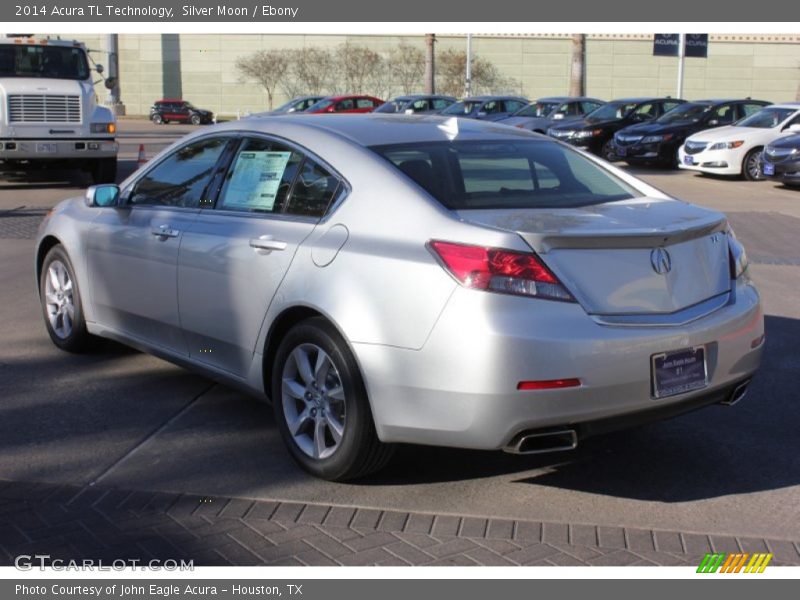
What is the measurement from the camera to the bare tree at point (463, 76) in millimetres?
62938

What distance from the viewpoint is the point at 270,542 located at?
4.11 metres

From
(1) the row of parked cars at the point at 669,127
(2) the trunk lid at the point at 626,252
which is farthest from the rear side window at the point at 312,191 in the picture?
(1) the row of parked cars at the point at 669,127

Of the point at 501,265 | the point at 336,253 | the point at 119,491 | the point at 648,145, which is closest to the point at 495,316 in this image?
the point at 501,265

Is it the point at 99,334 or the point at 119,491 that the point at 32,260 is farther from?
the point at 119,491

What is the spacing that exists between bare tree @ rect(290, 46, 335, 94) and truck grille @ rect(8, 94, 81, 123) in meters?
47.8

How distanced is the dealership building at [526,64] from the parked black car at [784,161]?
44.2 metres

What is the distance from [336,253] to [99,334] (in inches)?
98.8

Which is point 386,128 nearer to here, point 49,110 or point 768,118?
point 49,110

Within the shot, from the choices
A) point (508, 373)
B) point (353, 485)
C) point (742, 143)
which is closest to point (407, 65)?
point (742, 143)

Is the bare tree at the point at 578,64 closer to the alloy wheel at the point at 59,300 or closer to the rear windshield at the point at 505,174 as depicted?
the alloy wheel at the point at 59,300

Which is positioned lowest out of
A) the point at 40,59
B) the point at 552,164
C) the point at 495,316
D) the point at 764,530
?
the point at 764,530

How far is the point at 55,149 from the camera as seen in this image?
17.2 meters

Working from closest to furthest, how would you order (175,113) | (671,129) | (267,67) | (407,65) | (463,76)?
1. (671,129)
2. (175,113)
3. (463,76)
4. (267,67)
5. (407,65)

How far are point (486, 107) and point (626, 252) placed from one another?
28410 mm
